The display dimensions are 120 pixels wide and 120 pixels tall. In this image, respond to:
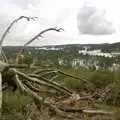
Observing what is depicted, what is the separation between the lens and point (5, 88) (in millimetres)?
10844

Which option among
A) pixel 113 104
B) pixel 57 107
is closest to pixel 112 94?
pixel 113 104

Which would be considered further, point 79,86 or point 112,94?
point 79,86

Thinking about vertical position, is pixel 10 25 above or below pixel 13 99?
above

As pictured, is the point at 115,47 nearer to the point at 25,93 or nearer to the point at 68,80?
the point at 68,80

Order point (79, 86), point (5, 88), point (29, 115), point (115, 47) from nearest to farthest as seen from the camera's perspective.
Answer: point (29, 115)
point (5, 88)
point (79, 86)
point (115, 47)

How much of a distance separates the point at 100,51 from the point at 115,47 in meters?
9.05

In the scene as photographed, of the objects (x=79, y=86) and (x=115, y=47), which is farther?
(x=115, y=47)

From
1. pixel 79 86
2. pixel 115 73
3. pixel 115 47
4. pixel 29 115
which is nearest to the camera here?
pixel 29 115

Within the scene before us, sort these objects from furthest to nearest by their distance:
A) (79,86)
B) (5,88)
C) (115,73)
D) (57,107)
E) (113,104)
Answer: (115,73) < (79,86) < (113,104) < (5,88) < (57,107)

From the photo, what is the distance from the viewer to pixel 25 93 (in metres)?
9.95

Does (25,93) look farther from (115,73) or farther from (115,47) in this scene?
(115,47)

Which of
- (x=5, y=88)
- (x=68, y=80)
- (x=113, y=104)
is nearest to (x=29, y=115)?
(x=5, y=88)

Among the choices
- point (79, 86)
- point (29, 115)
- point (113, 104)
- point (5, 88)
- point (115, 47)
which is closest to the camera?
point (29, 115)

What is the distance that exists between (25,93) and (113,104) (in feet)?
10.1
